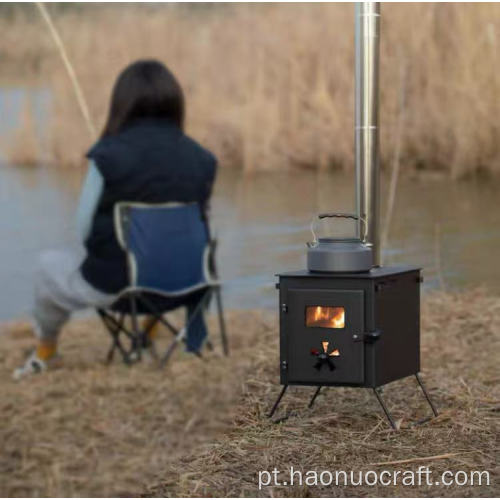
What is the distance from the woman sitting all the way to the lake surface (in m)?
0.14

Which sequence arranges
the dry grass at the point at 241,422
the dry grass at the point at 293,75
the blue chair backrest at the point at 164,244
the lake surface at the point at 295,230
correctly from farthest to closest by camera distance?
the dry grass at the point at 293,75 → the lake surface at the point at 295,230 → the blue chair backrest at the point at 164,244 → the dry grass at the point at 241,422

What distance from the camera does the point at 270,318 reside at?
14.8ft

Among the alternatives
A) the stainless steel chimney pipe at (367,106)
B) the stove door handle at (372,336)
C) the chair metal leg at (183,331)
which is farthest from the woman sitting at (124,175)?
the stove door handle at (372,336)

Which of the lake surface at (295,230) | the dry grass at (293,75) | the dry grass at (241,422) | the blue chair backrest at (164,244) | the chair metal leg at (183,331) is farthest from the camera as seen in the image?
the dry grass at (293,75)

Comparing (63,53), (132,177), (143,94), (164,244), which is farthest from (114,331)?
(63,53)

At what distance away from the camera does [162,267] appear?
12.1 ft

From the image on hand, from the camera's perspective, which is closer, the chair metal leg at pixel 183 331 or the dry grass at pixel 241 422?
the dry grass at pixel 241 422

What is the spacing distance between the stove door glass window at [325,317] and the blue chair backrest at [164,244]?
141 centimetres

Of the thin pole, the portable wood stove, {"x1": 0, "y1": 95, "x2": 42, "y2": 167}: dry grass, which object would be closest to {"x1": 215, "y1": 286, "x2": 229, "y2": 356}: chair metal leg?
the thin pole

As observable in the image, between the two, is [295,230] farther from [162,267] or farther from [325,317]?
[325,317]

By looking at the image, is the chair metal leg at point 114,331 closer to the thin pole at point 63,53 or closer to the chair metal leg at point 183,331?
the chair metal leg at point 183,331

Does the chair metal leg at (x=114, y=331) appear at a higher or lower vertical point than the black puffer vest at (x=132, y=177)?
lower

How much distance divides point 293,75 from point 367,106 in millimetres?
3573

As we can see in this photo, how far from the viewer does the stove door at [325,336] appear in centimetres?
230
